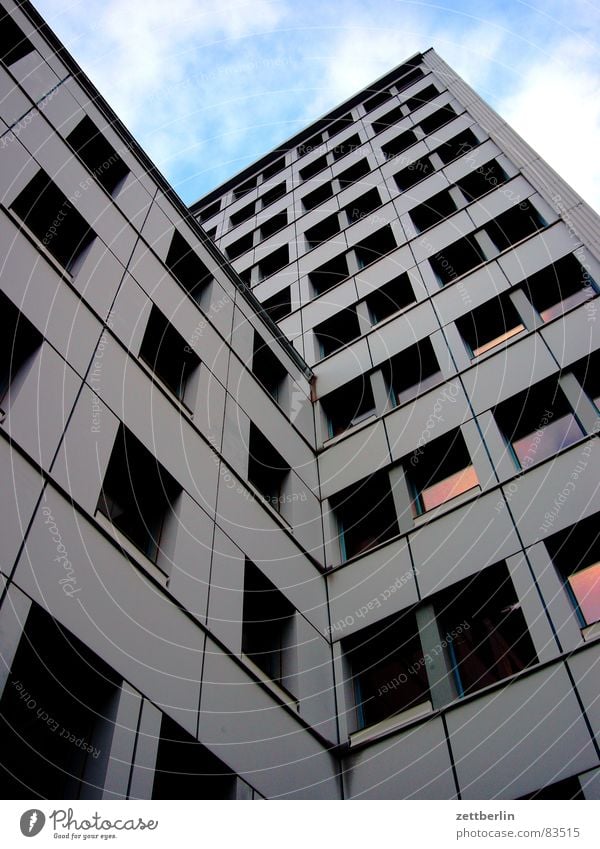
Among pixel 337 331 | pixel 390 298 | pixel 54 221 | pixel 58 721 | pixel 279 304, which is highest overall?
pixel 279 304

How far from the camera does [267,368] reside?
836 inches

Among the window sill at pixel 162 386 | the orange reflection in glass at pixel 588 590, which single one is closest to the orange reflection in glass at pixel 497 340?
the orange reflection in glass at pixel 588 590

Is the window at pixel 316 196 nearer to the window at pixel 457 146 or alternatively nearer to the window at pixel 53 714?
the window at pixel 457 146

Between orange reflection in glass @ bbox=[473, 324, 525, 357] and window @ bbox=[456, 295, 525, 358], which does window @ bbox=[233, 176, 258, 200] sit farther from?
orange reflection in glass @ bbox=[473, 324, 525, 357]

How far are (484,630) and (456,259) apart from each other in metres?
13.2

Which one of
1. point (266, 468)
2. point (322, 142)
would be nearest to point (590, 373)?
point (266, 468)

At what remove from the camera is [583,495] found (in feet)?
46.3

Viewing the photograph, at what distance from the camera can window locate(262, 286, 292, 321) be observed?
90.3 feet

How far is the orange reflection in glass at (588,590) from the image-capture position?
1278 cm

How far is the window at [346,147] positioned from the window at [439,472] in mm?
23180

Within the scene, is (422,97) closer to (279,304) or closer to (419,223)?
(419,223)

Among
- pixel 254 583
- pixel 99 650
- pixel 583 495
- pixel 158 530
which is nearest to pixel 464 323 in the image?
pixel 583 495

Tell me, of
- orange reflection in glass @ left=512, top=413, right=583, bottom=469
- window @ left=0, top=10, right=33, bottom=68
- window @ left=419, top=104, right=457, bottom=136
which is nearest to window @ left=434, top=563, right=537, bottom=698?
orange reflection in glass @ left=512, top=413, right=583, bottom=469

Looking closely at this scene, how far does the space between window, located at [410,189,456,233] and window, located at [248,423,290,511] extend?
1202 cm
